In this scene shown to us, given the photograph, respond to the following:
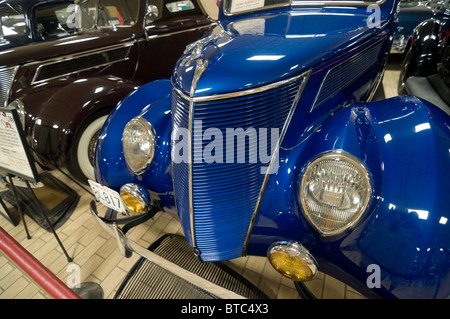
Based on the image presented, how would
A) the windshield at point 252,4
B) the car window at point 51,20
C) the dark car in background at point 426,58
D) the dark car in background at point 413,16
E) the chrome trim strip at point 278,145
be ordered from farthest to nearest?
the dark car in background at point 413,16 → the car window at point 51,20 → the dark car in background at point 426,58 → the windshield at point 252,4 → the chrome trim strip at point 278,145

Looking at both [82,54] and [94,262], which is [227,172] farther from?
[82,54]

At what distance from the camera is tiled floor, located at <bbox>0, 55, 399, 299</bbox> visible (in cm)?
167

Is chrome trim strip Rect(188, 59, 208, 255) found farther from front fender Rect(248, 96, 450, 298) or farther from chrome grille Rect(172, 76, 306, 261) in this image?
front fender Rect(248, 96, 450, 298)

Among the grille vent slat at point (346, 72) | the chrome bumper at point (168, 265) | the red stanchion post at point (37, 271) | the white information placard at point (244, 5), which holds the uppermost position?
the white information placard at point (244, 5)

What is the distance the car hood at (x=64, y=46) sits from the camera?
2561 mm

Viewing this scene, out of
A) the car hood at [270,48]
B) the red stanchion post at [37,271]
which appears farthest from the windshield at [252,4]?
the red stanchion post at [37,271]

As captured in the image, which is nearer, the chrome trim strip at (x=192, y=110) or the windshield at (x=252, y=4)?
the chrome trim strip at (x=192, y=110)

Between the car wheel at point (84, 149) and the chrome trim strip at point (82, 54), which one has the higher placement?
the chrome trim strip at point (82, 54)

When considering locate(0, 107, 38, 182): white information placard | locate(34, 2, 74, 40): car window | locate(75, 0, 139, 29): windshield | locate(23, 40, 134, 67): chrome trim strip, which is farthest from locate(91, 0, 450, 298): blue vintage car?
locate(34, 2, 74, 40): car window

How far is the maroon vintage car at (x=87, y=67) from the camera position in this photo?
2.21 metres

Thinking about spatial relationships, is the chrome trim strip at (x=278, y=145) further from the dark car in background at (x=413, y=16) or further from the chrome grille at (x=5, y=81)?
the dark car in background at (x=413, y=16)

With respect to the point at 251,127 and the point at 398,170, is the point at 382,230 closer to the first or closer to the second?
the point at 398,170

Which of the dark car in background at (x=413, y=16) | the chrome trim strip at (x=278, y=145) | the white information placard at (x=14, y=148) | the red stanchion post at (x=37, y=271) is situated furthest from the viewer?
the dark car in background at (x=413, y=16)

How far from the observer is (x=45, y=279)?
3.43 feet
